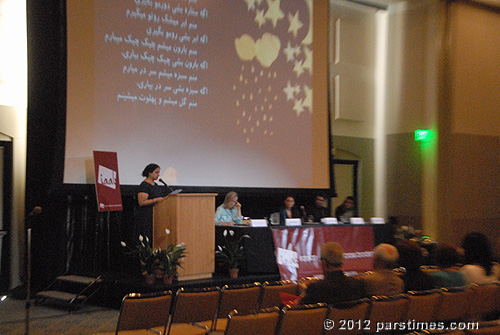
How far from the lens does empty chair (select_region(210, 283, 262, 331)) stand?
3.32 m

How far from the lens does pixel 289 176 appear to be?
798 centimetres

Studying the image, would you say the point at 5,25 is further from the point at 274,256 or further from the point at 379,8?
the point at 379,8

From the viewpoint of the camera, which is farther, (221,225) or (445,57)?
(445,57)

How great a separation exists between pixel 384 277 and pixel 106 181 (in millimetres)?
3450

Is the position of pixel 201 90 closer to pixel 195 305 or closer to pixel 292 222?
pixel 292 222

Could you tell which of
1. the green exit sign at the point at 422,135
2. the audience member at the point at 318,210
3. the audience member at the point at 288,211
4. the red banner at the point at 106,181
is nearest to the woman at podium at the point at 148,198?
the red banner at the point at 106,181

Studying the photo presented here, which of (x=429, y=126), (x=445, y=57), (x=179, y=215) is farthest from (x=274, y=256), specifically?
(x=445, y=57)

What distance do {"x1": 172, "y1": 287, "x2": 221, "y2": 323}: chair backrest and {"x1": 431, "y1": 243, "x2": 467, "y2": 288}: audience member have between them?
1.47 meters

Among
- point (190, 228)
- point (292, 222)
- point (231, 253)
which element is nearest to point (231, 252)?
point (231, 253)

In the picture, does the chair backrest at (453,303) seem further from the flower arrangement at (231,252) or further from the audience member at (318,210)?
the audience member at (318,210)

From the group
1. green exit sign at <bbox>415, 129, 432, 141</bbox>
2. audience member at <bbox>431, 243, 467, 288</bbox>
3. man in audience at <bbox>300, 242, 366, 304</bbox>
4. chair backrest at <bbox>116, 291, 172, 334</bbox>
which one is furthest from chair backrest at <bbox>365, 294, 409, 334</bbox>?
green exit sign at <bbox>415, 129, 432, 141</bbox>

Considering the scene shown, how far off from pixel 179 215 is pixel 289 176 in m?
3.15

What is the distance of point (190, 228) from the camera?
5.28 m

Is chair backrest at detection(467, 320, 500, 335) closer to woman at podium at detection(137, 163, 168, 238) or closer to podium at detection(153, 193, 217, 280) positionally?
podium at detection(153, 193, 217, 280)
